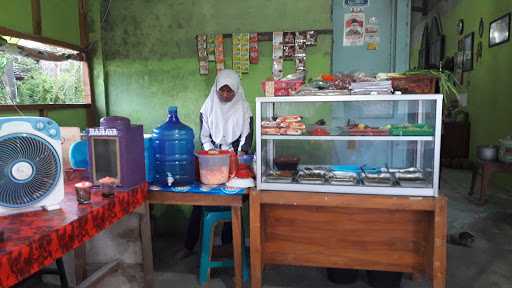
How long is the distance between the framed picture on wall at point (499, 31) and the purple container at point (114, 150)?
5.72 meters

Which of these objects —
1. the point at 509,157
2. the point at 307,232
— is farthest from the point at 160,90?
the point at 509,157

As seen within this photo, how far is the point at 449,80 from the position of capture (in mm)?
2250

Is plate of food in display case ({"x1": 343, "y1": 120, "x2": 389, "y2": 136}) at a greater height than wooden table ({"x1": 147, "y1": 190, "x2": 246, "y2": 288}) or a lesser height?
greater

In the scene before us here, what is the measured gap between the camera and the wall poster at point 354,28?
3439 millimetres

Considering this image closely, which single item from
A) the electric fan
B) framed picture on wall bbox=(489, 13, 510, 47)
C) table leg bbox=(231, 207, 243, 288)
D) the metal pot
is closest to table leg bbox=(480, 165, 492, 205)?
the metal pot

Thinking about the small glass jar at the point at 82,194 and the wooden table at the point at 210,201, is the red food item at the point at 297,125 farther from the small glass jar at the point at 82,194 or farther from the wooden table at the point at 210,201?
the small glass jar at the point at 82,194

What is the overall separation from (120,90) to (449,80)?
3.20 meters

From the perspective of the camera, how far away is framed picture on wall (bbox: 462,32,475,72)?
6801 mm

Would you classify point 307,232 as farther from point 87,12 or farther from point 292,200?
point 87,12

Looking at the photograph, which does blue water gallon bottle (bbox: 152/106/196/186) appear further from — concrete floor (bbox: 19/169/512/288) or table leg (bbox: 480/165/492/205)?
table leg (bbox: 480/165/492/205)

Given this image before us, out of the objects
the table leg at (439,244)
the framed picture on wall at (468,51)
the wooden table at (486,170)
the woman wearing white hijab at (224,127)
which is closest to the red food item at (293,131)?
the table leg at (439,244)

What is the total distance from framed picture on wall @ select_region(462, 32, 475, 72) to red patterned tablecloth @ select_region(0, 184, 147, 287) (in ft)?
23.5

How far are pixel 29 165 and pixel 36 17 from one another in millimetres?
2250

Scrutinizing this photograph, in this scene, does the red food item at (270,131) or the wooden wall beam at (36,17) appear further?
the wooden wall beam at (36,17)
